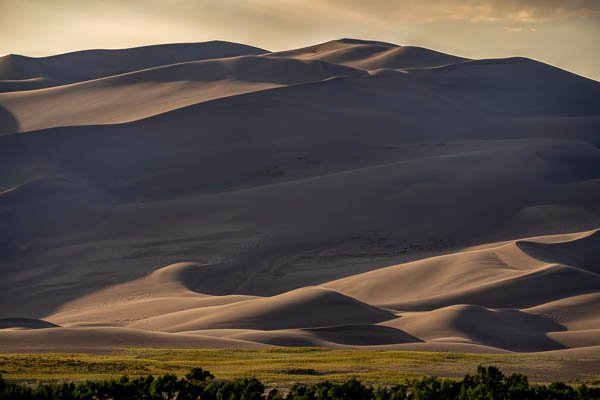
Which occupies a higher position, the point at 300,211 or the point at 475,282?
the point at 300,211

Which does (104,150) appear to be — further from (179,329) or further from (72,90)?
(179,329)

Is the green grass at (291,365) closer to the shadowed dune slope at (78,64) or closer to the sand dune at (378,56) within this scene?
the sand dune at (378,56)

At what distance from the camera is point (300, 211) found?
80.2m

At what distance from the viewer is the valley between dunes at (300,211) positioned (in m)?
49.2

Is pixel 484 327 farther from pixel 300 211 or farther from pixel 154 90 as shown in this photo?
pixel 154 90

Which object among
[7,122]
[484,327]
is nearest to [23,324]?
[484,327]

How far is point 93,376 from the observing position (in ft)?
88.6

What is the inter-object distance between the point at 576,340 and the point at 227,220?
3820 cm

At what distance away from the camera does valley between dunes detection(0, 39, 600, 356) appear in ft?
162

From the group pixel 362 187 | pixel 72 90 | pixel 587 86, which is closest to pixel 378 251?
pixel 362 187

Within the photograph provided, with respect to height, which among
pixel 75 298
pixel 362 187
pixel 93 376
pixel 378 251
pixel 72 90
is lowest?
pixel 93 376

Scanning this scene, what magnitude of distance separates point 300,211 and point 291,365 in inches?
1935

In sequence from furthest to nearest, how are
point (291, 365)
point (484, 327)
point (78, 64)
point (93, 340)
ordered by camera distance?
point (78, 64) → point (484, 327) → point (93, 340) → point (291, 365)

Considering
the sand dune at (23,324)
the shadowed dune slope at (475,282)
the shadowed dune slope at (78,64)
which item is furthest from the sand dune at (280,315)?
the shadowed dune slope at (78,64)
